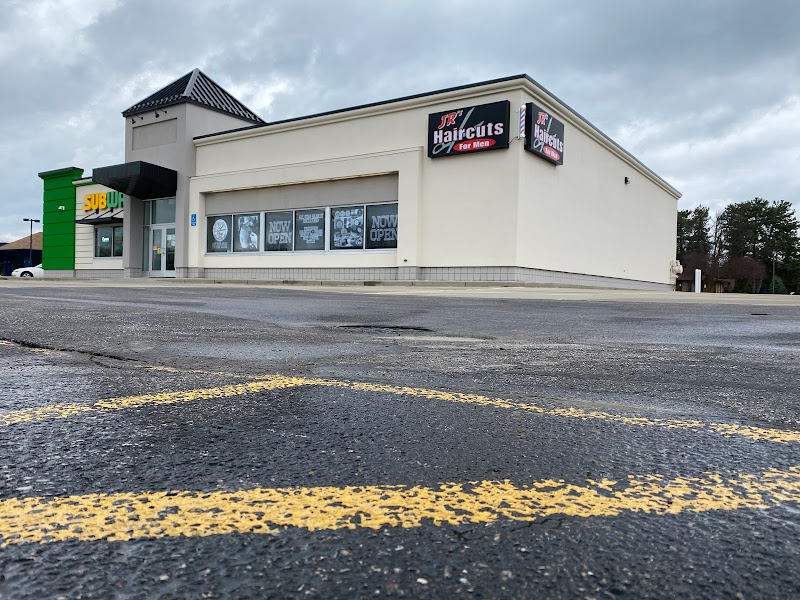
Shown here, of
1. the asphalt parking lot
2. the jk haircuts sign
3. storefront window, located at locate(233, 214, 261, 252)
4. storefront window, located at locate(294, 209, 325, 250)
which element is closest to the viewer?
the asphalt parking lot

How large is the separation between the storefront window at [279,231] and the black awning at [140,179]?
5.32 metres

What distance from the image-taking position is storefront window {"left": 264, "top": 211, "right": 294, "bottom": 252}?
25.0 m

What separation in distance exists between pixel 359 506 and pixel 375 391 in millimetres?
1469

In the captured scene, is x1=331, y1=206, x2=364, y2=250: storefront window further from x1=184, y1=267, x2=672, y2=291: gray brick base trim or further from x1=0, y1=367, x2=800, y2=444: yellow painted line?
x1=0, y1=367, x2=800, y2=444: yellow painted line

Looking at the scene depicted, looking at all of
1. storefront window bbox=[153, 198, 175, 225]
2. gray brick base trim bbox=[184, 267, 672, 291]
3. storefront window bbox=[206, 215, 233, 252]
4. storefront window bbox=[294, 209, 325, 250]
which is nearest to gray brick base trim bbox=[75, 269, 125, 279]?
storefront window bbox=[153, 198, 175, 225]

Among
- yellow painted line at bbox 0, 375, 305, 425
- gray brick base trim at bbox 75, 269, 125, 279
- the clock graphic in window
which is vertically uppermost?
the clock graphic in window

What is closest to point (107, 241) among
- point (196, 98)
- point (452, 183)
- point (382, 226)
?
point (196, 98)

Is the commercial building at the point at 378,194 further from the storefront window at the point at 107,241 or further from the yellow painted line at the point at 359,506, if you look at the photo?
the yellow painted line at the point at 359,506

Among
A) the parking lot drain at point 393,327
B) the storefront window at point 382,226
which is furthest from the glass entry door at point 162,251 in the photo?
the parking lot drain at point 393,327

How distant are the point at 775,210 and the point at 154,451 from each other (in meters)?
103

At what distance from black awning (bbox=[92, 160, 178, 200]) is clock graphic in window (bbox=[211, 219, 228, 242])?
2.67 metres

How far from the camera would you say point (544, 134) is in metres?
20.5

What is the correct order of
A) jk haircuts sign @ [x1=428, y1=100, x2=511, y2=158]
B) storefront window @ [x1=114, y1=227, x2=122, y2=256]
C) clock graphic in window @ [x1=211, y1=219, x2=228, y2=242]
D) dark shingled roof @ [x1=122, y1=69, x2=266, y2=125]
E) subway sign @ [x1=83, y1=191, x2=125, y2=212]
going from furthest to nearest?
storefront window @ [x1=114, y1=227, x2=122, y2=256]
subway sign @ [x1=83, y1=191, x2=125, y2=212]
dark shingled roof @ [x1=122, y1=69, x2=266, y2=125]
clock graphic in window @ [x1=211, y1=219, x2=228, y2=242]
jk haircuts sign @ [x1=428, y1=100, x2=511, y2=158]

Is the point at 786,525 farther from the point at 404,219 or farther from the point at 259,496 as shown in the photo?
the point at 404,219
